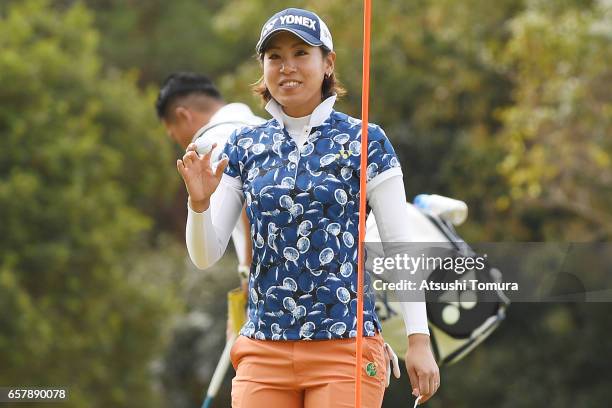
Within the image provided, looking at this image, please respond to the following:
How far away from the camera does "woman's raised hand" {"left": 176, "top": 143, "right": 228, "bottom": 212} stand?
3.17m

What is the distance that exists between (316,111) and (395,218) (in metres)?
0.34

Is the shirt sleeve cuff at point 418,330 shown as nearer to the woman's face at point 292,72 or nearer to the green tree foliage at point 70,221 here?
the woman's face at point 292,72

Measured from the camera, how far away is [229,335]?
4.84 metres

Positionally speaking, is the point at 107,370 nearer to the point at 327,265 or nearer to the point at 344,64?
the point at 344,64

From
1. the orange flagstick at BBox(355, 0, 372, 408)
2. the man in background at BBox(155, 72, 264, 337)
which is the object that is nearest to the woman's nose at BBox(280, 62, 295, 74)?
the orange flagstick at BBox(355, 0, 372, 408)

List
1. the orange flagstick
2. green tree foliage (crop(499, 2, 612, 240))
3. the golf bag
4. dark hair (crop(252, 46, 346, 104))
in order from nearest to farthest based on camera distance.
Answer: the orange flagstick, dark hair (crop(252, 46, 346, 104)), the golf bag, green tree foliage (crop(499, 2, 612, 240))

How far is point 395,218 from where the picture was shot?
3268 millimetres

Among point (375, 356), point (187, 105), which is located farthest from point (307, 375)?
point (187, 105)

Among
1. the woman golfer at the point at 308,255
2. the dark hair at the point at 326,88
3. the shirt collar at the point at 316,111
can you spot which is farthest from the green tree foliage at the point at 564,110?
the woman golfer at the point at 308,255

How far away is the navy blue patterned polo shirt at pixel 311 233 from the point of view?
10.5ft

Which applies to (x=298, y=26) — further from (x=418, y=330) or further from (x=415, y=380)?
(x=415, y=380)

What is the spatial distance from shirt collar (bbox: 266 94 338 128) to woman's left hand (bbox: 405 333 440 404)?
585 millimetres

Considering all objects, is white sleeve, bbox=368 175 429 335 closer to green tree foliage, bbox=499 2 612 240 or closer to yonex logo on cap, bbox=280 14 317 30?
yonex logo on cap, bbox=280 14 317 30

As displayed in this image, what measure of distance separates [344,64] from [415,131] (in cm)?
→ 151
